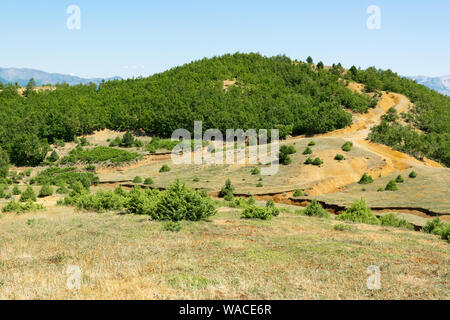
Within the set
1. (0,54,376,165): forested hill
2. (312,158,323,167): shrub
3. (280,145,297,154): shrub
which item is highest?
(0,54,376,165): forested hill

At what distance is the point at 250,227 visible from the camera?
1758cm

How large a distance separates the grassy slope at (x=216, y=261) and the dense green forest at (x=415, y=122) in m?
51.9

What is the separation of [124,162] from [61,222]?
47839 millimetres

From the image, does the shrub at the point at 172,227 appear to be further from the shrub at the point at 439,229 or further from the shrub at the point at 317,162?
the shrub at the point at 317,162

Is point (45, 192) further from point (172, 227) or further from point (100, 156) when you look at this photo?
point (172, 227)

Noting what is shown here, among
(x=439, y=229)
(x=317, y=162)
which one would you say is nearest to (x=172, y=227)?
(x=439, y=229)

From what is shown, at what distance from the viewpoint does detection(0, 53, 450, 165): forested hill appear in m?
77.7

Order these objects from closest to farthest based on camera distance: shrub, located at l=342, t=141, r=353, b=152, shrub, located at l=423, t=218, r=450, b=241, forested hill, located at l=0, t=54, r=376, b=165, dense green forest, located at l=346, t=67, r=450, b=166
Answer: shrub, located at l=423, t=218, r=450, b=241 → shrub, located at l=342, t=141, r=353, b=152 → dense green forest, located at l=346, t=67, r=450, b=166 → forested hill, located at l=0, t=54, r=376, b=165

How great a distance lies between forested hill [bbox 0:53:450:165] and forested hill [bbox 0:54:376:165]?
0.24 metres

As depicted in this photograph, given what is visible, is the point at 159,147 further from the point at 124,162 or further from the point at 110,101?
the point at 110,101

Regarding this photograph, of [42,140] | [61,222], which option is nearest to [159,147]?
[42,140]

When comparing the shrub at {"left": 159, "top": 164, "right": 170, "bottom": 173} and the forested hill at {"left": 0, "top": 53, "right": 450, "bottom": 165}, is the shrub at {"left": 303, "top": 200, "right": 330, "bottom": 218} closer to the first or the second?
the shrub at {"left": 159, "top": 164, "right": 170, "bottom": 173}

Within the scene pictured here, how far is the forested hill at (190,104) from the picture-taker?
77875mm

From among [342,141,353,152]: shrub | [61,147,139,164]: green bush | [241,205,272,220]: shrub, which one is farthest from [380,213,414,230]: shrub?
[61,147,139,164]: green bush
